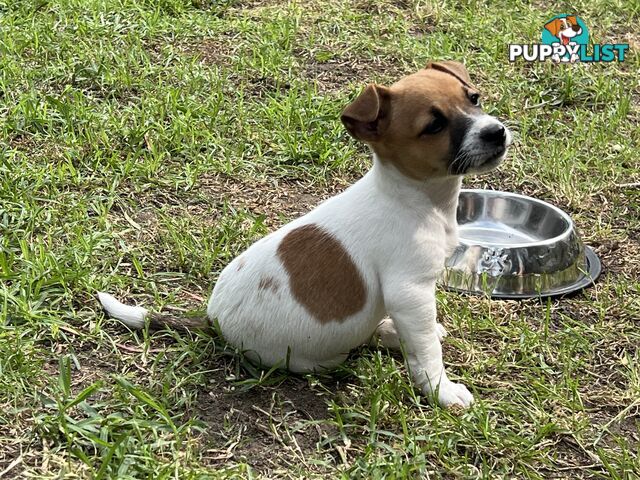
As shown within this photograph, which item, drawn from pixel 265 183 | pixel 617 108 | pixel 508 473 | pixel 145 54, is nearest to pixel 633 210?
pixel 617 108

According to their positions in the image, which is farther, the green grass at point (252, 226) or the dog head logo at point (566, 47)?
the dog head logo at point (566, 47)

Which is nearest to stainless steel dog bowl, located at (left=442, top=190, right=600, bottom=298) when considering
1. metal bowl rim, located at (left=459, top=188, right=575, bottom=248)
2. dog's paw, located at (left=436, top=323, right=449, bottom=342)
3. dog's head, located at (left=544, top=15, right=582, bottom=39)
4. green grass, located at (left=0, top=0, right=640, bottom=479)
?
metal bowl rim, located at (left=459, top=188, right=575, bottom=248)

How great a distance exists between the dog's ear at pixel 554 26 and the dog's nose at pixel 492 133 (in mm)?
4596

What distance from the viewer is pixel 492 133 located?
390 cm

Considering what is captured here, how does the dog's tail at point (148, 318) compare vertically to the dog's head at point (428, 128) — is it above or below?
below

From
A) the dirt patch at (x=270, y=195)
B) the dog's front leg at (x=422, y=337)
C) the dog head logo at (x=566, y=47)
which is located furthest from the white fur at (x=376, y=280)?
the dog head logo at (x=566, y=47)

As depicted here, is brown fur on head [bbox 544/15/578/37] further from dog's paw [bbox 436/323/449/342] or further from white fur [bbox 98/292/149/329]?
white fur [bbox 98/292/149/329]

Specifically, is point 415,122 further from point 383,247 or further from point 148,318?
point 148,318

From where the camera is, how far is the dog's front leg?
4008 millimetres

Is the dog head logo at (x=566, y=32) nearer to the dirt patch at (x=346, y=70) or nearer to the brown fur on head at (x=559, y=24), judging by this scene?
the brown fur on head at (x=559, y=24)

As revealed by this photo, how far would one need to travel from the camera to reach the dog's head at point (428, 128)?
392cm

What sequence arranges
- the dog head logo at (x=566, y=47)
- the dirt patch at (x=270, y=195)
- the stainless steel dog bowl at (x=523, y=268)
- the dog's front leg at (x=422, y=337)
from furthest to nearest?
the dog head logo at (x=566, y=47)
the dirt patch at (x=270, y=195)
the stainless steel dog bowl at (x=523, y=268)
the dog's front leg at (x=422, y=337)

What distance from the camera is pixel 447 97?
3982 millimetres

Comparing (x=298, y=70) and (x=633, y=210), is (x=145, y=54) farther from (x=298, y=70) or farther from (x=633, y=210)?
(x=633, y=210)
